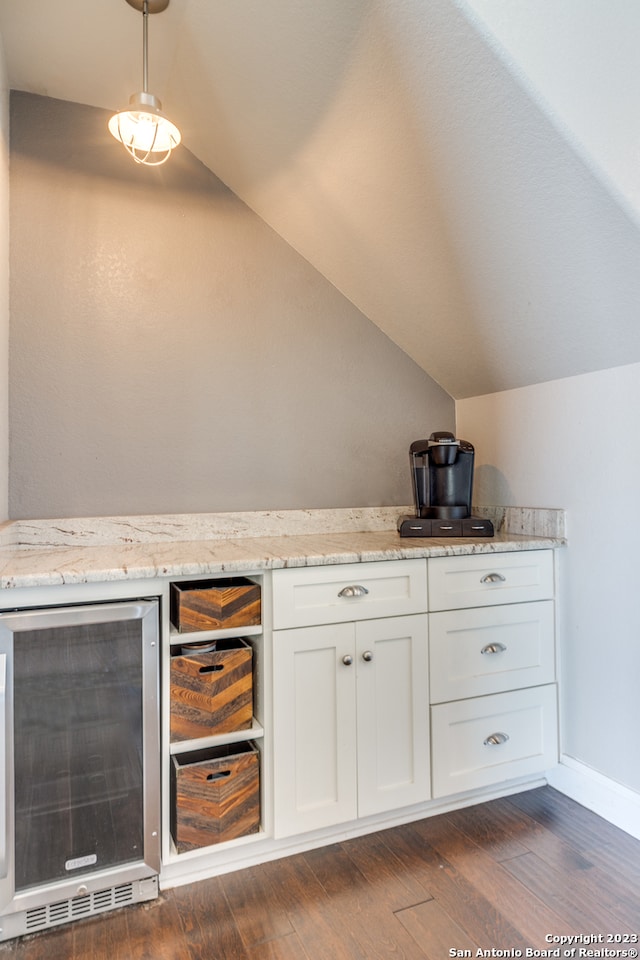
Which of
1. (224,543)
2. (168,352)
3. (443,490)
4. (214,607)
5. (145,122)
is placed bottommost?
(214,607)

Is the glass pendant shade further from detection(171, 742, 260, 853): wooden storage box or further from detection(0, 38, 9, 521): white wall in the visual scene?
detection(171, 742, 260, 853): wooden storage box

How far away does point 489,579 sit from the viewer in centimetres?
192

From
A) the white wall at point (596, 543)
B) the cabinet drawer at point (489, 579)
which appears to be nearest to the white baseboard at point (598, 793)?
the white wall at point (596, 543)

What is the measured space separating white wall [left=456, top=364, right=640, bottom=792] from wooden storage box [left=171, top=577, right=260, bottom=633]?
1151 millimetres

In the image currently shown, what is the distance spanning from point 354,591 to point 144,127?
162 centimetres

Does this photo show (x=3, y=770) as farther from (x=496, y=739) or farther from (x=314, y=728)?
(x=496, y=739)

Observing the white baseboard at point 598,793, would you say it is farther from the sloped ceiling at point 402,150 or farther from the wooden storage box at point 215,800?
the sloped ceiling at point 402,150

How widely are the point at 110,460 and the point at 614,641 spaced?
1838 millimetres

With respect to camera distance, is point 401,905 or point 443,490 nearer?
point 401,905

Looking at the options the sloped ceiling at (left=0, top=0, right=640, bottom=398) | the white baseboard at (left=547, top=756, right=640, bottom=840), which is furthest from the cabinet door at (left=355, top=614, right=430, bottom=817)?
the sloped ceiling at (left=0, top=0, right=640, bottom=398)

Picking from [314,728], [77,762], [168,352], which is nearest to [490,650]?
[314,728]

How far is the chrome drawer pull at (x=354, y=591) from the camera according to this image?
5.60 feet

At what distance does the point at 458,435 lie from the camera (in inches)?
104

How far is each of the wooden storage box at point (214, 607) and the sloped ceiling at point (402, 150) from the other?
1.28 meters
